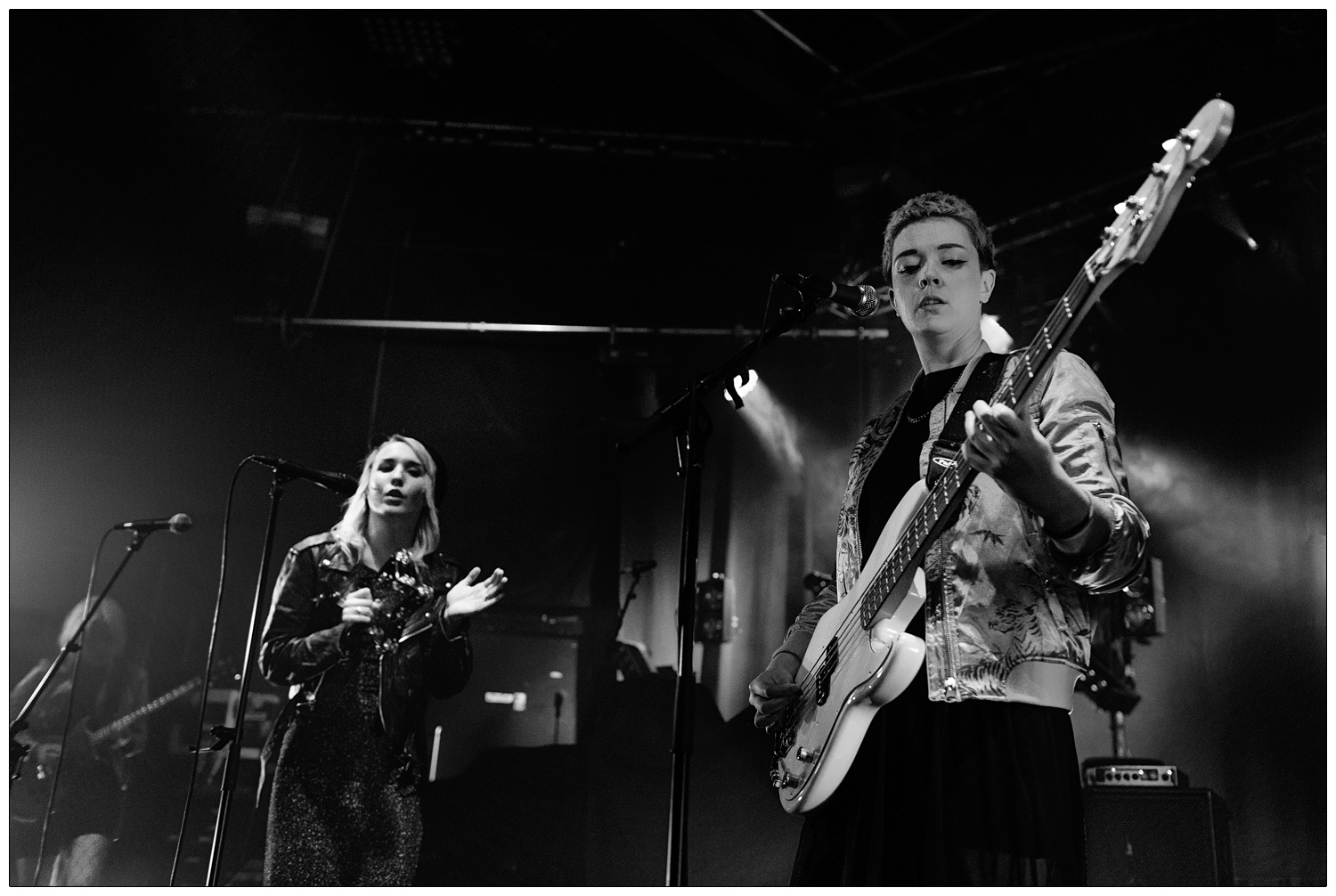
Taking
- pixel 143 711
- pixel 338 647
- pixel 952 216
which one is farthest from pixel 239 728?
pixel 952 216

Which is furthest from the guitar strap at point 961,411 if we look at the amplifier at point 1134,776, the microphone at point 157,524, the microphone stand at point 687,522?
the microphone at point 157,524

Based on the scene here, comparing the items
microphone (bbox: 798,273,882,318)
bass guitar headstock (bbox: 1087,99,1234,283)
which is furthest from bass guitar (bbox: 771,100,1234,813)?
microphone (bbox: 798,273,882,318)

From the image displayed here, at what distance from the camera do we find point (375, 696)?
10.9 feet

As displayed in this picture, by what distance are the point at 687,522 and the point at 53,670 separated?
2.25m

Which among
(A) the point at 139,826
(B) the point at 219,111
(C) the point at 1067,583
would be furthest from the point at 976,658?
(B) the point at 219,111

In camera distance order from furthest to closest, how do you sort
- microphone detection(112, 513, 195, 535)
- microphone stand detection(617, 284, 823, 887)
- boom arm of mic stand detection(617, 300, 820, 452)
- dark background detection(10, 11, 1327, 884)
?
dark background detection(10, 11, 1327, 884) → microphone detection(112, 513, 195, 535) → boom arm of mic stand detection(617, 300, 820, 452) → microphone stand detection(617, 284, 823, 887)

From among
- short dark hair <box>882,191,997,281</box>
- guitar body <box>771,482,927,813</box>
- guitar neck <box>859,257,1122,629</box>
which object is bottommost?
guitar body <box>771,482,927,813</box>

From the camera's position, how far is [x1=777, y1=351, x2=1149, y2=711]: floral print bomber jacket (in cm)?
164

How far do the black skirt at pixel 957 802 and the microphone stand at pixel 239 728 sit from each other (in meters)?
1.98

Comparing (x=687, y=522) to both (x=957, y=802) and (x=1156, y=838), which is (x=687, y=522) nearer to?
(x=957, y=802)

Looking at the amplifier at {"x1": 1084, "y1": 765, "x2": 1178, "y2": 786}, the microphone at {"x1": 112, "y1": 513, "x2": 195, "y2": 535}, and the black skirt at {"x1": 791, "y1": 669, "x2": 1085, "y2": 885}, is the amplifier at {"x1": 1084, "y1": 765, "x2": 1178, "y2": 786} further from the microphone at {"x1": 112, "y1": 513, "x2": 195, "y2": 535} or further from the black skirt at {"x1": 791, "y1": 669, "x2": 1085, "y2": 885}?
the microphone at {"x1": 112, "y1": 513, "x2": 195, "y2": 535}

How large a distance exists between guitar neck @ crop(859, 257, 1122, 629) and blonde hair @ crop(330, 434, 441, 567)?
2.11 meters

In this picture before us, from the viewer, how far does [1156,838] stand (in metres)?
3.22

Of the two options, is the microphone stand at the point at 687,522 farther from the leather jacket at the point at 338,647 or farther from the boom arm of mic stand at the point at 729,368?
the leather jacket at the point at 338,647
